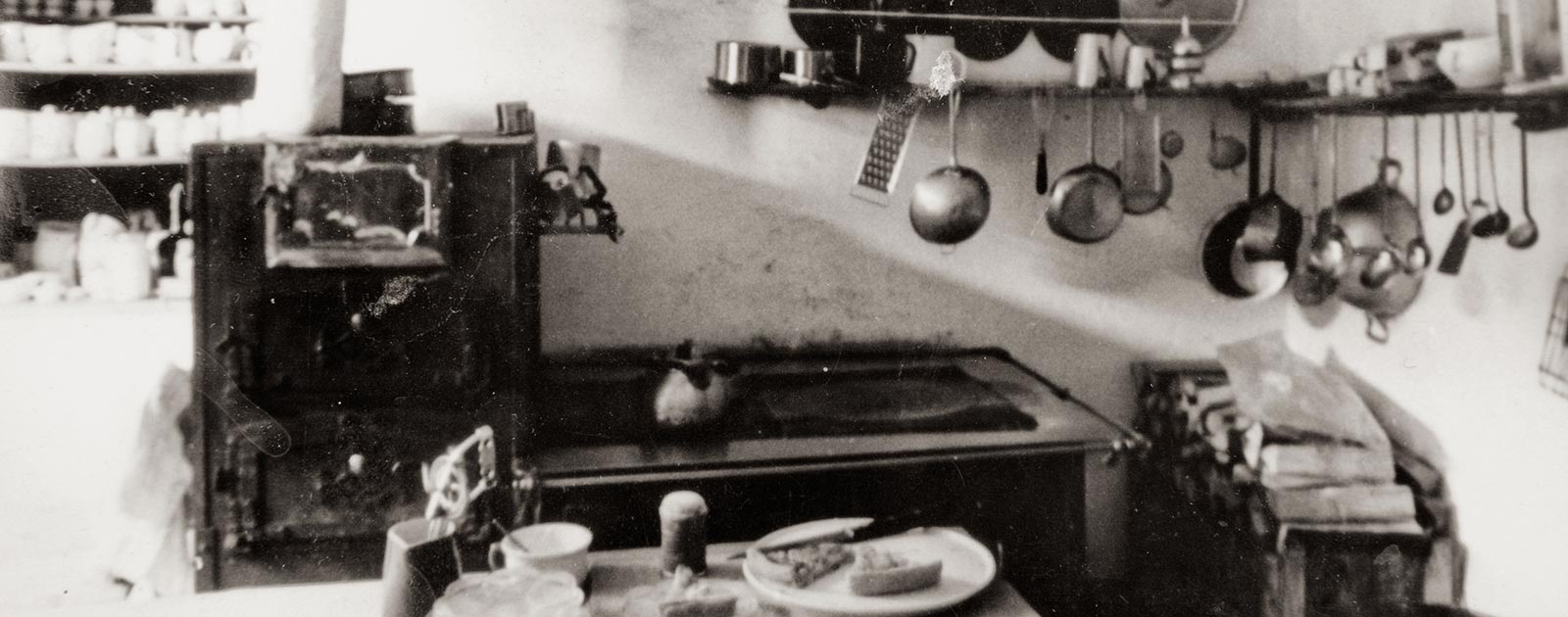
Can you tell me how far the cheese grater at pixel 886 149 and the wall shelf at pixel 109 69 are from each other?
5.38 feet

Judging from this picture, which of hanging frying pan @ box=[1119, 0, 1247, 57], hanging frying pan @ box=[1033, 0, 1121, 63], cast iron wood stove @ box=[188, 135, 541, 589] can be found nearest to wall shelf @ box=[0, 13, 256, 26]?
cast iron wood stove @ box=[188, 135, 541, 589]

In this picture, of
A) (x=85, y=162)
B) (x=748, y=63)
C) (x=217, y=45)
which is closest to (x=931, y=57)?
(x=748, y=63)

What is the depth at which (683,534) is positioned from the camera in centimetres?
174

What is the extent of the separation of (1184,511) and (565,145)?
1.92 m

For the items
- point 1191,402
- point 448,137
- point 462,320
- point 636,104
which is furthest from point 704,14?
point 1191,402

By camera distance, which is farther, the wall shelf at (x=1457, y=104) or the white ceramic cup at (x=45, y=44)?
the white ceramic cup at (x=45, y=44)

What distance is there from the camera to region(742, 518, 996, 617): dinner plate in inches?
63.3

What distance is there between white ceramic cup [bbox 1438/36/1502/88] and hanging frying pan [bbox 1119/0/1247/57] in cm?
74

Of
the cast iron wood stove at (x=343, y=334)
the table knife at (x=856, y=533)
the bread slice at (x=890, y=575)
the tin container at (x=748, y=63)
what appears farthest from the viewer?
the tin container at (x=748, y=63)

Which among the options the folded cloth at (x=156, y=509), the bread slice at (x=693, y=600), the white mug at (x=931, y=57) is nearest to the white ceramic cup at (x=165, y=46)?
the folded cloth at (x=156, y=509)

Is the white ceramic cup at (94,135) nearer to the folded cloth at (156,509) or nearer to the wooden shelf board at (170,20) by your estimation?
the wooden shelf board at (170,20)

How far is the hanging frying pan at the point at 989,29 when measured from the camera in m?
3.02

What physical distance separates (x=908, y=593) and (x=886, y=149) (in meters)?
1.62

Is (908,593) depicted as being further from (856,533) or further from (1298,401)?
(1298,401)
